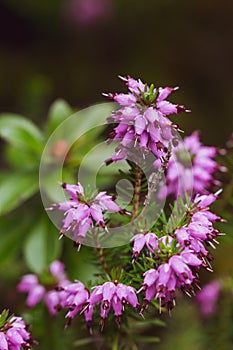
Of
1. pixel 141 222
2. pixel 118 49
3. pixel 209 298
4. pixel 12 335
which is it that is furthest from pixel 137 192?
pixel 118 49

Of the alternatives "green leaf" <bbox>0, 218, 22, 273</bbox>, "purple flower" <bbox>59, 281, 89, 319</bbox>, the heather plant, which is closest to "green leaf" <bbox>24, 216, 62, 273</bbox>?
"green leaf" <bbox>0, 218, 22, 273</bbox>

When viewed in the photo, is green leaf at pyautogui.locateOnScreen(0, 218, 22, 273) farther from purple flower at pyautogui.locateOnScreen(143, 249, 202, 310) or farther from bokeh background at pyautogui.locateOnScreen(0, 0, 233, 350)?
bokeh background at pyautogui.locateOnScreen(0, 0, 233, 350)

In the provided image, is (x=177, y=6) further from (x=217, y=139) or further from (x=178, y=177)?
(x=178, y=177)

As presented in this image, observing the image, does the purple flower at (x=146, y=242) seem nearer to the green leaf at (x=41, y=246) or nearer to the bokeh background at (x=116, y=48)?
the green leaf at (x=41, y=246)

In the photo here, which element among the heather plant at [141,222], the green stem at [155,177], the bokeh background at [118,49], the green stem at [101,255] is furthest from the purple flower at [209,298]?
the bokeh background at [118,49]

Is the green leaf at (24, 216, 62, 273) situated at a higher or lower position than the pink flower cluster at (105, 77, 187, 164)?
lower
